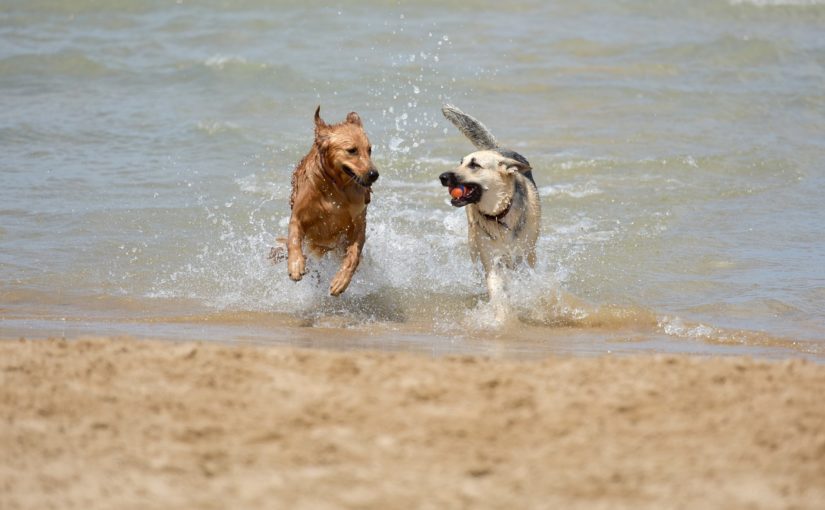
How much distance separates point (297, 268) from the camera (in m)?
7.10

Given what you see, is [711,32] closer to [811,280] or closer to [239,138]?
[239,138]

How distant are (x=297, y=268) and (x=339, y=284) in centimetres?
30

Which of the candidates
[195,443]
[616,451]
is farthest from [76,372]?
[616,451]

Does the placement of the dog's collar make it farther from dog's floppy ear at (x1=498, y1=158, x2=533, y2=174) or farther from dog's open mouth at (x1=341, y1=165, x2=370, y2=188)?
dog's open mouth at (x1=341, y1=165, x2=370, y2=188)

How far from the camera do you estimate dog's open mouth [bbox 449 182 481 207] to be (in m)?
7.38

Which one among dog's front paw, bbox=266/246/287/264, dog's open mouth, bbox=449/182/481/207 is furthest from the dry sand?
dog's front paw, bbox=266/246/287/264

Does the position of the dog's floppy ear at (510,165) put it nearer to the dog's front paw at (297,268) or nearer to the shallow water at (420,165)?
the shallow water at (420,165)

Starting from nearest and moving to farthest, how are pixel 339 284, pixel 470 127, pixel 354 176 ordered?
pixel 354 176 → pixel 339 284 → pixel 470 127

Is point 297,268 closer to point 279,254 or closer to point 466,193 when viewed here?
point 279,254

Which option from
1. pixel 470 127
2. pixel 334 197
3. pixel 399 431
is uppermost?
pixel 470 127

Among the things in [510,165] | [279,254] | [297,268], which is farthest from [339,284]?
[510,165]

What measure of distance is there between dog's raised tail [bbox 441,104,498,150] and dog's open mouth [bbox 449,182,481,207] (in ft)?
2.44

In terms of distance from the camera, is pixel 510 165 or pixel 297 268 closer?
pixel 297 268

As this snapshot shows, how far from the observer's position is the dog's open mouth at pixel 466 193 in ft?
24.2
